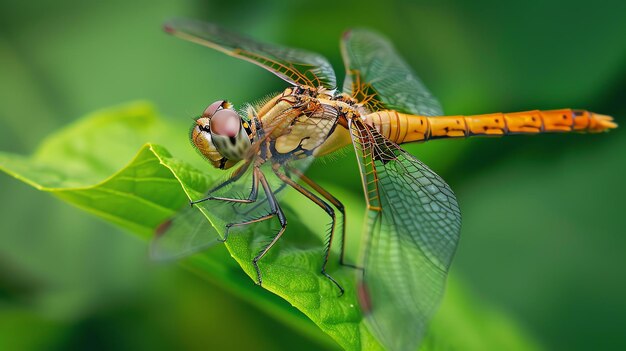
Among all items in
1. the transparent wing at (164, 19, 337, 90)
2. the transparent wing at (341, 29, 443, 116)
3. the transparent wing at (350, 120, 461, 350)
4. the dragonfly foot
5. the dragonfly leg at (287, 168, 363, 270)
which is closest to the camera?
the dragonfly foot

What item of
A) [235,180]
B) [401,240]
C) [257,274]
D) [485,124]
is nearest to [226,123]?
[235,180]

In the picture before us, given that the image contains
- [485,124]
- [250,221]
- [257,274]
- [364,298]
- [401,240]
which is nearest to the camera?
[257,274]

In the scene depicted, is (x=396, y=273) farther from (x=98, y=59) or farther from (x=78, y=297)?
(x=98, y=59)

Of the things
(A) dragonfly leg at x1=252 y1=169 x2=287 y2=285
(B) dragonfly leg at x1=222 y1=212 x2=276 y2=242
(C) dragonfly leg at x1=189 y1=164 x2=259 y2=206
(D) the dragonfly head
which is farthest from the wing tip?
(D) the dragonfly head

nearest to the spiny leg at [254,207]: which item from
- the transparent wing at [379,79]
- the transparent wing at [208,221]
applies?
the transparent wing at [208,221]

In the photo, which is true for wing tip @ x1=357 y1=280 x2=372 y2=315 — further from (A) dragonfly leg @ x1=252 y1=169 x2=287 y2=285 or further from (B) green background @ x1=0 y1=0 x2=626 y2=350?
(B) green background @ x1=0 y1=0 x2=626 y2=350

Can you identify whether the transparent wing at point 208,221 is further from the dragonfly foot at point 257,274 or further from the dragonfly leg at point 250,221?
the dragonfly foot at point 257,274

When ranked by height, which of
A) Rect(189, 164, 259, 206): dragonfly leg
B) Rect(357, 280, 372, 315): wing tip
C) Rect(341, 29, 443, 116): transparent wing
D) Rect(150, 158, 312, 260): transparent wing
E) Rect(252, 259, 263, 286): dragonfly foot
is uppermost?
Rect(341, 29, 443, 116): transparent wing

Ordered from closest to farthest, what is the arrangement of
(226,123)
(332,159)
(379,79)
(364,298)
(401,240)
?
1. (364,298)
2. (401,240)
3. (226,123)
4. (332,159)
5. (379,79)

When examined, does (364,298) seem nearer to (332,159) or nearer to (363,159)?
(363,159)
